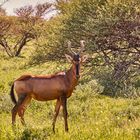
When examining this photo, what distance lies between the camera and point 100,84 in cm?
1656

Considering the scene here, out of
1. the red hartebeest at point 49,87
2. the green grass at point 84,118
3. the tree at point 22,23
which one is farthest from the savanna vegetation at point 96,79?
the tree at point 22,23

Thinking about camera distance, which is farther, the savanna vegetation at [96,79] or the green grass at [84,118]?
the savanna vegetation at [96,79]

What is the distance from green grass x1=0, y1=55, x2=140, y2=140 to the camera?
8.62 m

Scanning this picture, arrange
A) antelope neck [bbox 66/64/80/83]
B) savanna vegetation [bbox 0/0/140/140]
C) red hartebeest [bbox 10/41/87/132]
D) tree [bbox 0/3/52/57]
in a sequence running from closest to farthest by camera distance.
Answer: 1. savanna vegetation [bbox 0/0/140/140]
2. antelope neck [bbox 66/64/80/83]
3. red hartebeest [bbox 10/41/87/132]
4. tree [bbox 0/3/52/57]

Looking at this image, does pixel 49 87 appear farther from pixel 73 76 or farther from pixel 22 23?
pixel 22 23

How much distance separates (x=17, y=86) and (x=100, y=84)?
22.6ft

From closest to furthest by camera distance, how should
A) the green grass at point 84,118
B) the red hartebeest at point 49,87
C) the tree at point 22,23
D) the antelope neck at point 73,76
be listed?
1. the green grass at point 84,118
2. the antelope neck at point 73,76
3. the red hartebeest at point 49,87
4. the tree at point 22,23

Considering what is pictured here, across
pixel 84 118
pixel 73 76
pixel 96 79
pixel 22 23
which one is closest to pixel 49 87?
pixel 73 76

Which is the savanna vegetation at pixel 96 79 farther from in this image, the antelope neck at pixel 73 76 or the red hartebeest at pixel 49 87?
the antelope neck at pixel 73 76

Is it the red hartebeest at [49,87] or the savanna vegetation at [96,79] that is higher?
the red hartebeest at [49,87]

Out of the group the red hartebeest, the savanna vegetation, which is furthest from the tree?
the red hartebeest

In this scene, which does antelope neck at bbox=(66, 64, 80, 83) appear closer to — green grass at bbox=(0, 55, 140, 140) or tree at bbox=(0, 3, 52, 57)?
green grass at bbox=(0, 55, 140, 140)

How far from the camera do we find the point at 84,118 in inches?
474

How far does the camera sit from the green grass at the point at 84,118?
28.3 feet
